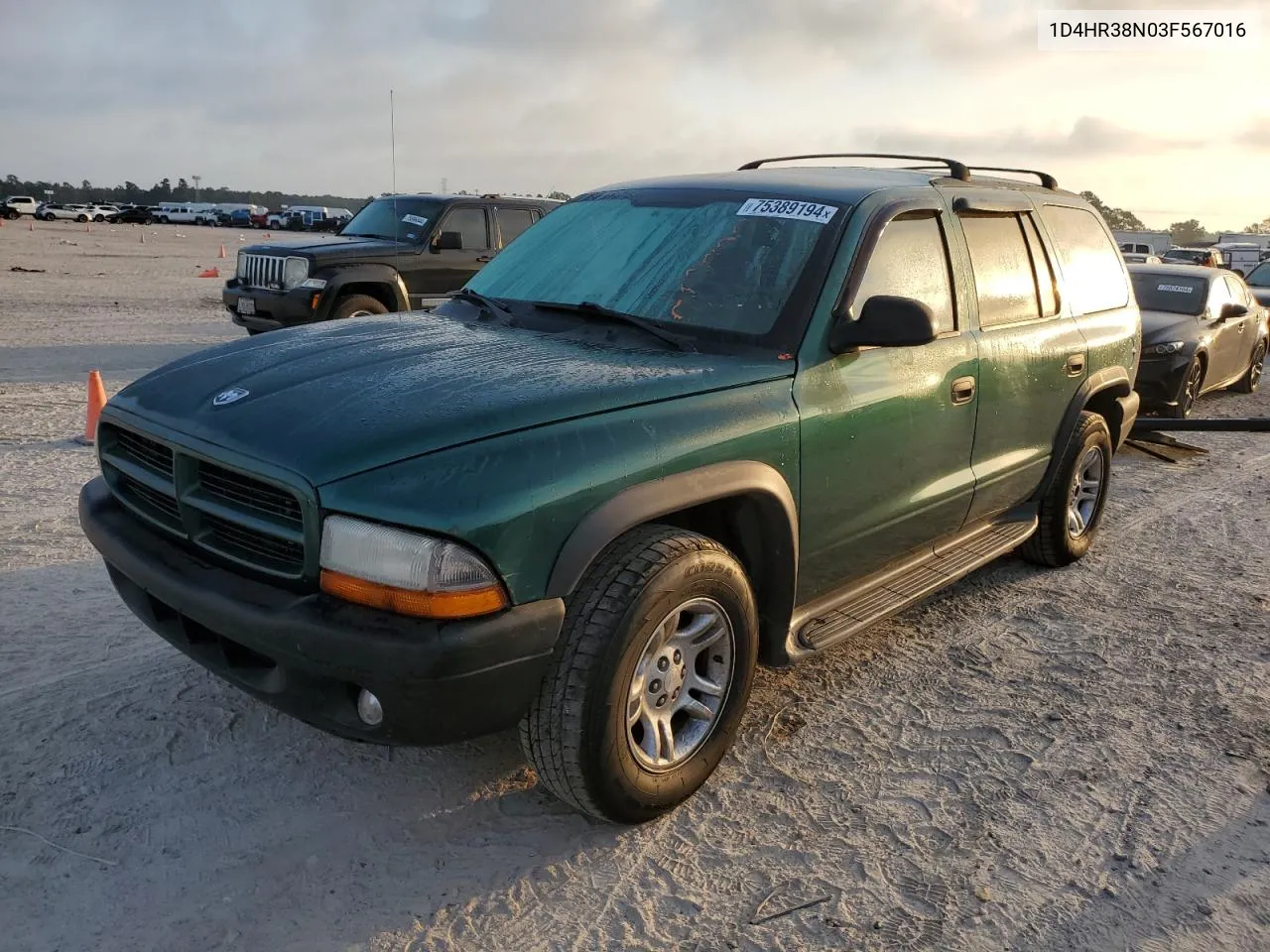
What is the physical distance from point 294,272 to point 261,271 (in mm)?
709

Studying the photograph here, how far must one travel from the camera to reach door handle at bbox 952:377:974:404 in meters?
3.79

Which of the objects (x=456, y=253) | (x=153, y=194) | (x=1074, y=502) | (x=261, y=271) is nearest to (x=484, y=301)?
(x=1074, y=502)

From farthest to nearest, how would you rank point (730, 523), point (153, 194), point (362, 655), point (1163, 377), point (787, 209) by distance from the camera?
point (153, 194) < point (1163, 377) < point (787, 209) < point (730, 523) < point (362, 655)

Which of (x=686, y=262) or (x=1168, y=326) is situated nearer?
(x=686, y=262)

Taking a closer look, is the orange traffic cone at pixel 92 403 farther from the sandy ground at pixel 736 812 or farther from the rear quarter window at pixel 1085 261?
the rear quarter window at pixel 1085 261

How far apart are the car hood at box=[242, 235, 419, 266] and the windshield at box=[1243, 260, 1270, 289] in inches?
505

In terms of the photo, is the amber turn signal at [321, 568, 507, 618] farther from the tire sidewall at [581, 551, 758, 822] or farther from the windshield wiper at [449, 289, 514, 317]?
the windshield wiper at [449, 289, 514, 317]

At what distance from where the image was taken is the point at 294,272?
9773mm

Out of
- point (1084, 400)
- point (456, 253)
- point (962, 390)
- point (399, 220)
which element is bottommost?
point (1084, 400)

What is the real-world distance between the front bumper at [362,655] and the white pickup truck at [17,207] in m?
65.7

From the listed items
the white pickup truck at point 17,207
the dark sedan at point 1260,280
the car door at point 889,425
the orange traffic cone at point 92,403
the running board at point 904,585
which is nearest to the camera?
the car door at point 889,425

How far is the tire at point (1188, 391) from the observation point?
9.05 m

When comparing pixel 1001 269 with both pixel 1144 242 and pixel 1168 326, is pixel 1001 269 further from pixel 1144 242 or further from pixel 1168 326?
pixel 1144 242

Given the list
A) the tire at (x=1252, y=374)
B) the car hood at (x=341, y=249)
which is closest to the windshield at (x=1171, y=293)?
the tire at (x=1252, y=374)
